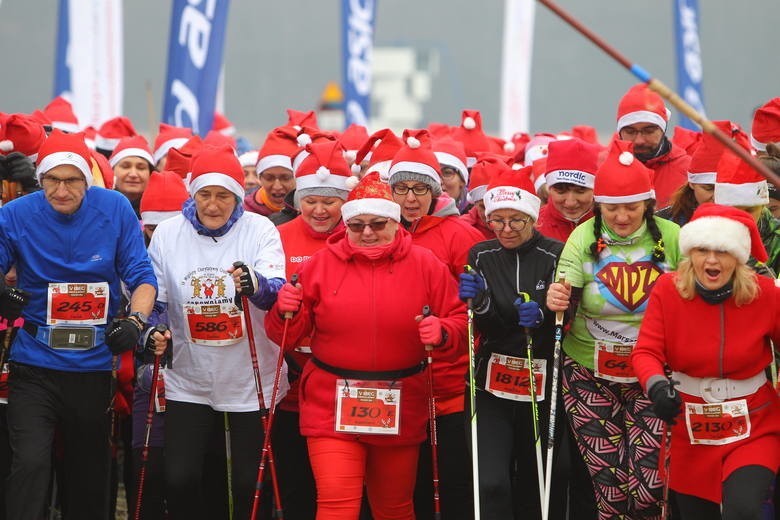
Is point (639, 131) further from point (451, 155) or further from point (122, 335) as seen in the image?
point (122, 335)

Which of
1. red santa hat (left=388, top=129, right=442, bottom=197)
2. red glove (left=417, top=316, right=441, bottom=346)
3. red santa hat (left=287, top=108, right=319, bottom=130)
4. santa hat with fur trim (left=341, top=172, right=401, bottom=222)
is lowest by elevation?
red glove (left=417, top=316, right=441, bottom=346)

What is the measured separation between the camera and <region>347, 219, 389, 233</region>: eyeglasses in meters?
6.42

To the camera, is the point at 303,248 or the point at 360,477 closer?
the point at 360,477

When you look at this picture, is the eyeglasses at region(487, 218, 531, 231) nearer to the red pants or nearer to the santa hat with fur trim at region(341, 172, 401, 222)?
the santa hat with fur trim at region(341, 172, 401, 222)

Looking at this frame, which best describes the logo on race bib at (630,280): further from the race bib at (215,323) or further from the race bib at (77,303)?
the race bib at (77,303)

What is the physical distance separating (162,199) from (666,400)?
379cm

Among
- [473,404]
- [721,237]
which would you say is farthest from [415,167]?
[721,237]

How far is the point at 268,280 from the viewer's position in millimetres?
6402

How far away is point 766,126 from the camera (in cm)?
805

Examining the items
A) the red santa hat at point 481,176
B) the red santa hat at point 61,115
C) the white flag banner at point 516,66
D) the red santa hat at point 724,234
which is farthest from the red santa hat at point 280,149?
the white flag banner at point 516,66

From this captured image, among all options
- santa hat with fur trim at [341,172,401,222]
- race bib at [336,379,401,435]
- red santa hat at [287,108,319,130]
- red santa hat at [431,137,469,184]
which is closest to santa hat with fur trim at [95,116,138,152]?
red santa hat at [287,108,319,130]

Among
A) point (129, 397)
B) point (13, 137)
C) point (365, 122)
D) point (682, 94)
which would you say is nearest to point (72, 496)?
point (129, 397)

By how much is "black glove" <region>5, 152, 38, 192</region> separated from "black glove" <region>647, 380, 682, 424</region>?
4.22m

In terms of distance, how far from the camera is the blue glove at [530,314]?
20.6ft
